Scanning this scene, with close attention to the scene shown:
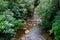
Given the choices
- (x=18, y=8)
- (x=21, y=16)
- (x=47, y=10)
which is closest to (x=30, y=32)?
(x=47, y=10)

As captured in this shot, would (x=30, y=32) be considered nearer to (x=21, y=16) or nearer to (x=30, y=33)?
(x=30, y=33)

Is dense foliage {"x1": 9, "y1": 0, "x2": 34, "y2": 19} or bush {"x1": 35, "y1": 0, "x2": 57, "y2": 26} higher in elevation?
dense foliage {"x1": 9, "y1": 0, "x2": 34, "y2": 19}

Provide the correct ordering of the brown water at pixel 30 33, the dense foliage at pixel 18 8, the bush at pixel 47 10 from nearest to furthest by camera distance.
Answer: the brown water at pixel 30 33, the bush at pixel 47 10, the dense foliage at pixel 18 8

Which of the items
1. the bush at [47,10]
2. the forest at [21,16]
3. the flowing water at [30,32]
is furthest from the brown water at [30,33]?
the bush at [47,10]

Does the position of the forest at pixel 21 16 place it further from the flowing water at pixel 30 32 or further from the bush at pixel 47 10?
the flowing water at pixel 30 32

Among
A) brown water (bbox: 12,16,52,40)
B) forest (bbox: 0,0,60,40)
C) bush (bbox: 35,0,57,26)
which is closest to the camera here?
forest (bbox: 0,0,60,40)

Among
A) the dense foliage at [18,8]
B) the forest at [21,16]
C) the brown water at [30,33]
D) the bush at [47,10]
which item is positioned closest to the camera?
the forest at [21,16]

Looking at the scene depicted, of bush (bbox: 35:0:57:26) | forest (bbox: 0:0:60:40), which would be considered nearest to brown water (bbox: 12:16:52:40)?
forest (bbox: 0:0:60:40)

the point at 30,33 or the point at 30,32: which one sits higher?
the point at 30,32

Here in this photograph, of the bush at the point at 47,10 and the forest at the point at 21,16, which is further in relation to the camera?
the bush at the point at 47,10

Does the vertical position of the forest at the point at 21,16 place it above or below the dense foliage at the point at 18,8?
below

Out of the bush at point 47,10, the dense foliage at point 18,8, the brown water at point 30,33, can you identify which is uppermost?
the dense foliage at point 18,8

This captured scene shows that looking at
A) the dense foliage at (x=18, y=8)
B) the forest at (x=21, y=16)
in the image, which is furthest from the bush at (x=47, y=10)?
the dense foliage at (x=18, y=8)

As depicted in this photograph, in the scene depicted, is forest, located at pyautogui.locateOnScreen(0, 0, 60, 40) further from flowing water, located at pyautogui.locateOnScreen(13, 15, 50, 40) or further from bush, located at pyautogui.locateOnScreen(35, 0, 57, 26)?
flowing water, located at pyautogui.locateOnScreen(13, 15, 50, 40)
